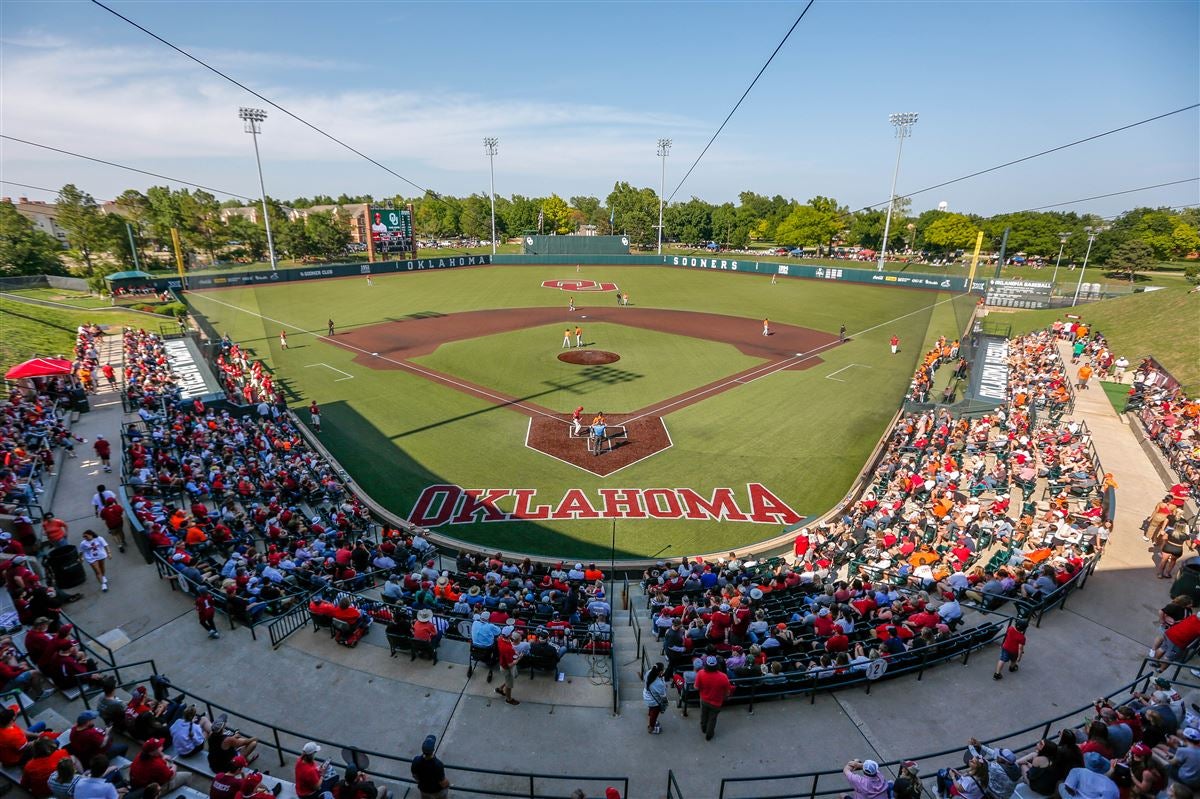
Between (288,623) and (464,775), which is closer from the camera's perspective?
(464,775)

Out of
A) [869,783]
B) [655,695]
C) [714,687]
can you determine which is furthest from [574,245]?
[869,783]

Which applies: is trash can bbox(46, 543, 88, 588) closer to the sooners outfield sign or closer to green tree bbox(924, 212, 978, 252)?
the sooners outfield sign

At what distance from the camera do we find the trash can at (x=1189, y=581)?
10812mm

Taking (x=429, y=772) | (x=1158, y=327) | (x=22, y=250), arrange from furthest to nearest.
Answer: (x=22, y=250) → (x=1158, y=327) → (x=429, y=772)

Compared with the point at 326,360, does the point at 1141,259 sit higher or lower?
higher

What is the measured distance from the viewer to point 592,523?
19.3m

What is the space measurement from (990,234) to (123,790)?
144479mm

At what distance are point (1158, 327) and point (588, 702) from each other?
44.6 m

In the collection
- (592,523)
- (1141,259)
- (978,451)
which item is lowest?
(592,523)

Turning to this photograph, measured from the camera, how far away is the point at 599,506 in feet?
66.7

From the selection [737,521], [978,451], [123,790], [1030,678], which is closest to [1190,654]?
[1030,678]

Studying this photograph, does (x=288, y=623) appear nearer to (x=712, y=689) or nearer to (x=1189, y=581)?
(x=712, y=689)

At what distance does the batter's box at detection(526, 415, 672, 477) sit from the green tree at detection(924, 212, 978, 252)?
122 meters

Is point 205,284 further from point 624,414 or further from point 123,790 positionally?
point 123,790
